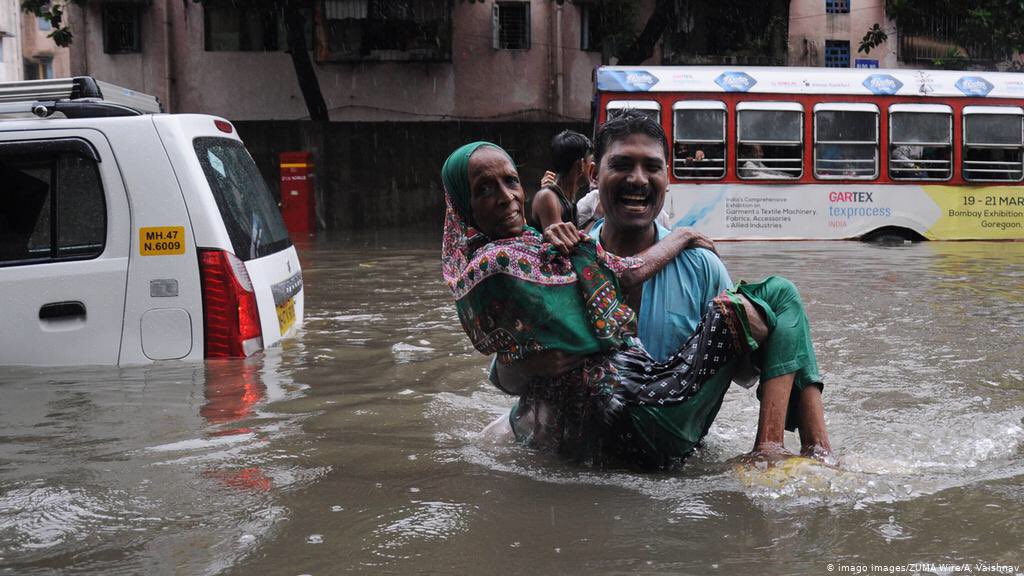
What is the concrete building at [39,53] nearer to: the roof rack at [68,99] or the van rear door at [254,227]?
the roof rack at [68,99]

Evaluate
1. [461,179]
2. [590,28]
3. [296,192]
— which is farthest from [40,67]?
[461,179]

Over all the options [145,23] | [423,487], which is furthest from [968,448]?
[145,23]

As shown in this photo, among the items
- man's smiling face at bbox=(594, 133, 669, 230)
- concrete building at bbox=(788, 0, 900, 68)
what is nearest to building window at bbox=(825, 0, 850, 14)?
concrete building at bbox=(788, 0, 900, 68)

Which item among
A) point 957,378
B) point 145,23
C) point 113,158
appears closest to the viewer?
point 113,158

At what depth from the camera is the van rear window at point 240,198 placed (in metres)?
5.45

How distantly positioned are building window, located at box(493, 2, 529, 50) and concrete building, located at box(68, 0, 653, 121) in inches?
0.9

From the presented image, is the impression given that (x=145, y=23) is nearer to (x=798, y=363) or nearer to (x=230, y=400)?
(x=230, y=400)

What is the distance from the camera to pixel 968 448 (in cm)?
439

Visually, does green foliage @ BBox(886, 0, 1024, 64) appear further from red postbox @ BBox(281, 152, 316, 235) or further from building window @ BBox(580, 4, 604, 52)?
red postbox @ BBox(281, 152, 316, 235)

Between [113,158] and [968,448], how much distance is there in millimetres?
3979

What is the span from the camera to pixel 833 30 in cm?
2717

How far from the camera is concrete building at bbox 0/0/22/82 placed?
41.2m

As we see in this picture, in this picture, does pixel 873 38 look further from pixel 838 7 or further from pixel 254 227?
pixel 254 227

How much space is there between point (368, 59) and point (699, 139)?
1128cm
